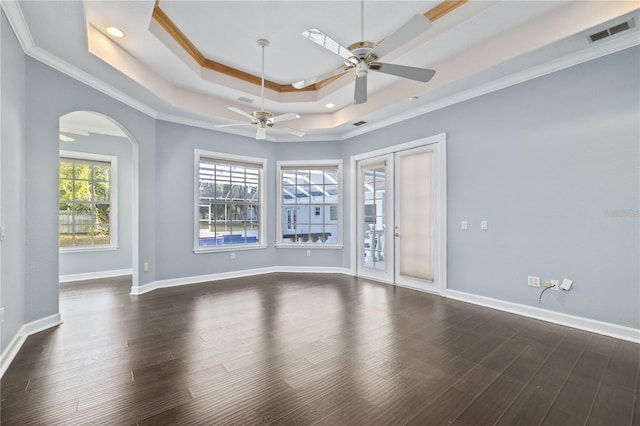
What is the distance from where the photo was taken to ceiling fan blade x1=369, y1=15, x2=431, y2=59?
2.01 metres

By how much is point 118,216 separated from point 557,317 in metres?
7.21

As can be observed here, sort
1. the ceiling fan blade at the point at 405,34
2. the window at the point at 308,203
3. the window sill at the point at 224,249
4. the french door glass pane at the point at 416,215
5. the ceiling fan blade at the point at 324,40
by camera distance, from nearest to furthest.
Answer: the ceiling fan blade at the point at 405,34 < the ceiling fan blade at the point at 324,40 < the french door glass pane at the point at 416,215 < the window sill at the point at 224,249 < the window at the point at 308,203

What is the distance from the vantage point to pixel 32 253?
297cm

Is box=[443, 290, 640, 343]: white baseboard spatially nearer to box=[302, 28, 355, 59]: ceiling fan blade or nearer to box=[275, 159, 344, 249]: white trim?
box=[275, 159, 344, 249]: white trim

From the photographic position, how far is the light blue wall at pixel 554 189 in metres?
2.85

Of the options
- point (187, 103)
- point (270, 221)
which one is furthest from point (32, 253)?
point (270, 221)

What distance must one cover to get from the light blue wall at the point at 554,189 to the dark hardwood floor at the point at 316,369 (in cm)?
53

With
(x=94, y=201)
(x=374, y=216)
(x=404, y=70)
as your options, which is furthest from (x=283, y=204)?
(x=404, y=70)

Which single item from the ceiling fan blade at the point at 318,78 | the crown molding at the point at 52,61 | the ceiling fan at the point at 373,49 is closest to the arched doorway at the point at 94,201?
the crown molding at the point at 52,61

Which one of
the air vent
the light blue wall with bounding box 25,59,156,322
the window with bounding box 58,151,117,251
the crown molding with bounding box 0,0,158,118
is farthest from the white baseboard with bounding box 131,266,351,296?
the air vent

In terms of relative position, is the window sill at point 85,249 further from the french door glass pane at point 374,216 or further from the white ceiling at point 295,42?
the french door glass pane at point 374,216

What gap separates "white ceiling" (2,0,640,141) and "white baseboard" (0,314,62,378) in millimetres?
2673

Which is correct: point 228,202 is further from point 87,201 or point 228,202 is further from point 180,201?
point 87,201

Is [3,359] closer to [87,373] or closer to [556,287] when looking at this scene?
[87,373]
